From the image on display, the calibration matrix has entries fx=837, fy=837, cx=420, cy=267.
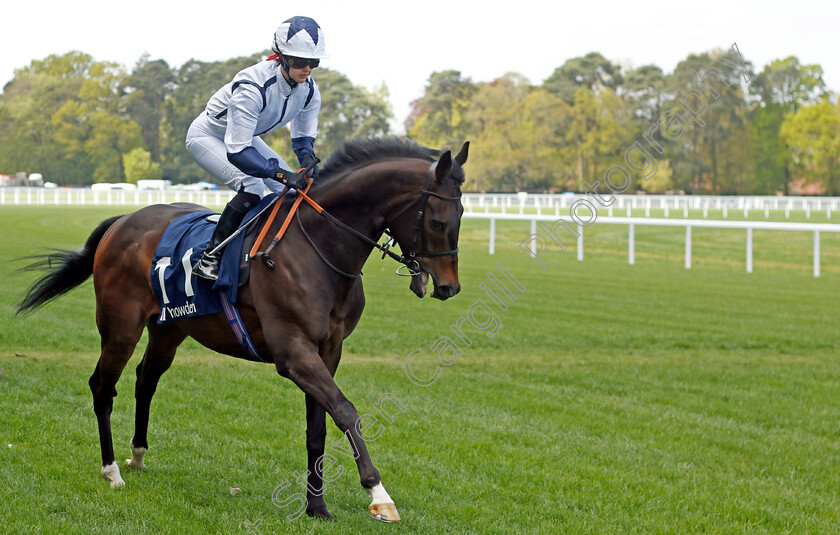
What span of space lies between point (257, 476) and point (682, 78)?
5545cm

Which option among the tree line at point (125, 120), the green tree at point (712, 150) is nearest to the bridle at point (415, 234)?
the tree line at point (125, 120)

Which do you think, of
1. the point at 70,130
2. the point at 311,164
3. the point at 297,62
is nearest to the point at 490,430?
the point at 311,164

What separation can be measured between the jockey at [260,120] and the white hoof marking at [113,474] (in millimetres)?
1205

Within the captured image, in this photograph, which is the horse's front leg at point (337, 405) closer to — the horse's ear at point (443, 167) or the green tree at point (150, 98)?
the horse's ear at point (443, 167)

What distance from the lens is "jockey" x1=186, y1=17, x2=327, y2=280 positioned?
4113 mm

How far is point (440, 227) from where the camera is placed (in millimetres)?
3795

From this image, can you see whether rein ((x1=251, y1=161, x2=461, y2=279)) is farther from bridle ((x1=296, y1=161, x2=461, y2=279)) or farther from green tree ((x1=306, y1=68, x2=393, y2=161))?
green tree ((x1=306, y1=68, x2=393, y2=161))

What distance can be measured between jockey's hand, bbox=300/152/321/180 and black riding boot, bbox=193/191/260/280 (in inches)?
13.5

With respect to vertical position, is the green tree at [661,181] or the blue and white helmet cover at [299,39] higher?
the green tree at [661,181]

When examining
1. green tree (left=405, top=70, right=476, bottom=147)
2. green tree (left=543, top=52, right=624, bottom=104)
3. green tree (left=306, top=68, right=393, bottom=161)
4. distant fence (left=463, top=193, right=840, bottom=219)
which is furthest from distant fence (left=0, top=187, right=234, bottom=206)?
green tree (left=543, top=52, right=624, bottom=104)

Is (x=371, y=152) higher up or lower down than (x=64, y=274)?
higher up

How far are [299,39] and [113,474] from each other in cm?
251

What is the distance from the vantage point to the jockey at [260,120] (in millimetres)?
4113

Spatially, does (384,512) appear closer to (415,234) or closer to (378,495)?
(378,495)
